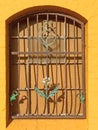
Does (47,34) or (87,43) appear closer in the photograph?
(87,43)

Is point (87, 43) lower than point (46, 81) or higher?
higher

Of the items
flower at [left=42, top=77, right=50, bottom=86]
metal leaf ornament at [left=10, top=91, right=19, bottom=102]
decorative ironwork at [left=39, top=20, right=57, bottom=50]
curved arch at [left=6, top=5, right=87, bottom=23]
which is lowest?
metal leaf ornament at [left=10, top=91, right=19, bottom=102]

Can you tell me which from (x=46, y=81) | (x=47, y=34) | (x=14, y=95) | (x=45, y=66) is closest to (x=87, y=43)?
(x=47, y=34)

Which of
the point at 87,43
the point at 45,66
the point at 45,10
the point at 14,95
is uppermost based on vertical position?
the point at 45,10

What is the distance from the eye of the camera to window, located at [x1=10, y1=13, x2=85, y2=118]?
5.42 meters

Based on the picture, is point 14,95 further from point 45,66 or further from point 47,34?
point 47,34

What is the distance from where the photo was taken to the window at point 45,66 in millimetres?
5418

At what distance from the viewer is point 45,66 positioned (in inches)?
215

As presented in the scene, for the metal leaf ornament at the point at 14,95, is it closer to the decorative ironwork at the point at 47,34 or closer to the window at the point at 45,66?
the window at the point at 45,66

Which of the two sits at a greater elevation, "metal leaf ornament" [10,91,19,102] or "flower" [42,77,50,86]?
"flower" [42,77,50,86]

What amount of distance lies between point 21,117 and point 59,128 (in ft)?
1.85

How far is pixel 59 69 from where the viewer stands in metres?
5.46

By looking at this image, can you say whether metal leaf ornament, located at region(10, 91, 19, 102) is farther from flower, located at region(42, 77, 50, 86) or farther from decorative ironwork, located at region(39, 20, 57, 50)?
decorative ironwork, located at region(39, 20, 57, 50)

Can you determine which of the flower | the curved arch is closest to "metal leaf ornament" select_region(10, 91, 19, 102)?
the flower
